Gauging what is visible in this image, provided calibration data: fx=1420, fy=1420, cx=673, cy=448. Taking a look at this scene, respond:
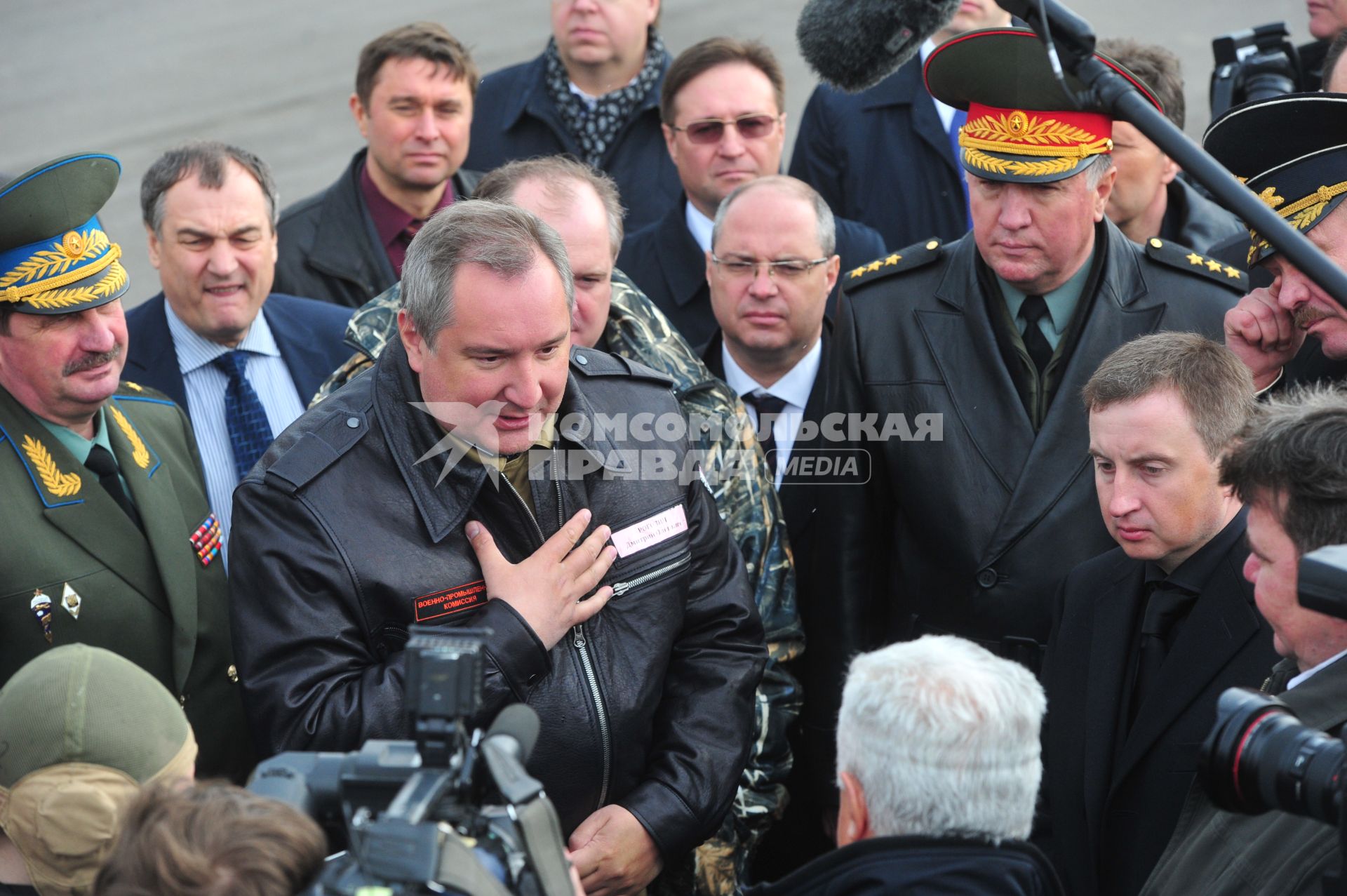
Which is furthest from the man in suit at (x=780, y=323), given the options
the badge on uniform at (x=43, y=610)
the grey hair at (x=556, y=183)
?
the badge on uniform at (x=43, y=610)

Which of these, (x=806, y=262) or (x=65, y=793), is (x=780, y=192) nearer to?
(x=806, y=262)

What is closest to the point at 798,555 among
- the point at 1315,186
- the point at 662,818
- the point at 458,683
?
the point at 662,818

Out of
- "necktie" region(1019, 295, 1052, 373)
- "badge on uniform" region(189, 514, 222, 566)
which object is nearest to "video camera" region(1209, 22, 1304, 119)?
"necktie" region(1019, 295, 1052, 373)

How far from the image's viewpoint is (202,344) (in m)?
4.02

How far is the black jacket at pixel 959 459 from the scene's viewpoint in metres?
3.43

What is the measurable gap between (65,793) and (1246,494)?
1.89 m

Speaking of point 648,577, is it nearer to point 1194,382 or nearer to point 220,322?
point 1194,382

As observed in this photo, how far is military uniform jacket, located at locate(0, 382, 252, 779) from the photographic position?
2957mm

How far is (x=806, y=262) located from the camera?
4.11 m

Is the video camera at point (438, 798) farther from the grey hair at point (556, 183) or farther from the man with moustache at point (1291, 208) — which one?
the man with moustache at point (1291, 208)

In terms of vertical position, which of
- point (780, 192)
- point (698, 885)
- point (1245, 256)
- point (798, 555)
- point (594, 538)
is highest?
point (780, 192)

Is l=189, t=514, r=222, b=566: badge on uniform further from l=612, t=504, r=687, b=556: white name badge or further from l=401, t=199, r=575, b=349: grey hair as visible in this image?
l=612, t=504, r=687, b=556: white name badge

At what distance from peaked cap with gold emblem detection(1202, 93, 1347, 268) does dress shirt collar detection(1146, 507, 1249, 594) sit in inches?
24.6

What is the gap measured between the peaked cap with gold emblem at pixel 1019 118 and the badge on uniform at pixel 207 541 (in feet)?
6.65
